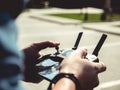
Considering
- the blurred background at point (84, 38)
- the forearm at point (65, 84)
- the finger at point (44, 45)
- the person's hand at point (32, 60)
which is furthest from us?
the blurred background at point (84, 38)

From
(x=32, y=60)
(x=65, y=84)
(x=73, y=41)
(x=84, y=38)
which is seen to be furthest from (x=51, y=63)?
(x=84, y=38)

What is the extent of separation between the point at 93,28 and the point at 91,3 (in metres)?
16.0

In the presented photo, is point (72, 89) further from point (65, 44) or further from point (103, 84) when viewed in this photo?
point (65, 44)

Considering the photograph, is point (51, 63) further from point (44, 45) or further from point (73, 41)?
point (73, 41)

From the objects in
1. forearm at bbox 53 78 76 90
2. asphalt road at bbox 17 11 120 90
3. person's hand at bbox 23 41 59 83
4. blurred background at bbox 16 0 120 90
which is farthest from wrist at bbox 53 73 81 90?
asphalt road at bbox 17 11 120 90

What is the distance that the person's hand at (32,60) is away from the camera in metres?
1.76

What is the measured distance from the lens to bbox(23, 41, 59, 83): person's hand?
1.76 meters

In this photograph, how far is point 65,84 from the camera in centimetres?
130

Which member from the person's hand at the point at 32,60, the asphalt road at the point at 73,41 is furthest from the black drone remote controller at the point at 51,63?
the asphalt road at the point at 73,41

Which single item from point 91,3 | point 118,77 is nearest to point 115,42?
point 118,77

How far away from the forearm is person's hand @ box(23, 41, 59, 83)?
1.23ft

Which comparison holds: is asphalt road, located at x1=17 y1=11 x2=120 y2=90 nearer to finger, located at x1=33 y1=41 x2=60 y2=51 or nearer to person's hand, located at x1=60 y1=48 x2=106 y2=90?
finger, located at x1=33 y1=41 x2=60 y2=51

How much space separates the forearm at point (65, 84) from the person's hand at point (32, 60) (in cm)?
38

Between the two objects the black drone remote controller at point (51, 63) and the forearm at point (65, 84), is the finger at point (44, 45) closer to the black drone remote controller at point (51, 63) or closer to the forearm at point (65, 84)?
the black drone remote controller at point (51, 63)
